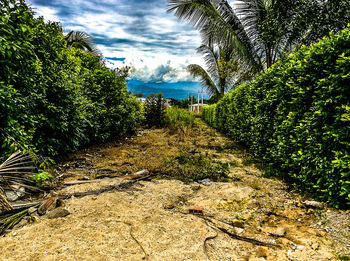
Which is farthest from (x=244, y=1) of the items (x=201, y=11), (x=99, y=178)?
(x=99, y=178)

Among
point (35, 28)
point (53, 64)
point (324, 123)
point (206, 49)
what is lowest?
point (324, 123)

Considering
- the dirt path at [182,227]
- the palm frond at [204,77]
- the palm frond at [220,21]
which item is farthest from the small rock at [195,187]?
the palm frond at [204,77]

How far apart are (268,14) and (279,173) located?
6.73m

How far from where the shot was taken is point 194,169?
3693 mm

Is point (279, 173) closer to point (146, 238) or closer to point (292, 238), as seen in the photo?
point (292, 238)

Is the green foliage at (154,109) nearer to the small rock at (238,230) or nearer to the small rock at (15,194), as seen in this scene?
the small rock at (15,194)

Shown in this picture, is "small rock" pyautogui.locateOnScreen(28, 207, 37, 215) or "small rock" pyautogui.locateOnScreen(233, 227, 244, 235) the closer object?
"small rock" pyautogui.locateOnScreen(233, 227, 244, 235)

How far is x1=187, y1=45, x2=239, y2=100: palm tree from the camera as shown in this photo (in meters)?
15.7

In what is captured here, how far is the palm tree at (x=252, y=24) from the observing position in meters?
7.08

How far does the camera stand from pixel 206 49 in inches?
704

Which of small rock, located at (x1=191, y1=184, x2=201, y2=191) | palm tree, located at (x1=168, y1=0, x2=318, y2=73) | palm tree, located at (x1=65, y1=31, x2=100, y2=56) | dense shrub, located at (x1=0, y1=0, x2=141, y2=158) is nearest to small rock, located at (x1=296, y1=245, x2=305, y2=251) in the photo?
small rock, located at (x1=191, y1=184, x2=201, y2=191)

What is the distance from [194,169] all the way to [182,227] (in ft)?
5.89

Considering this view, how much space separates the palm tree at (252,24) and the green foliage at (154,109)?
14.3 ft

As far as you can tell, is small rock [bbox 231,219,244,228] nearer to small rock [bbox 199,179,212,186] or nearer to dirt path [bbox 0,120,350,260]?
dirt path [bbox 0,120,350,260]
